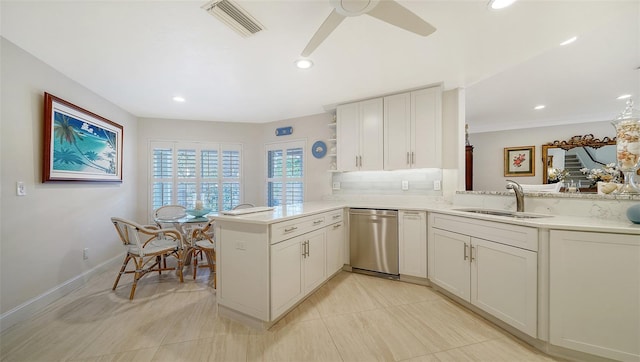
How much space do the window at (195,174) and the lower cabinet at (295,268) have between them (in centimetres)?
269

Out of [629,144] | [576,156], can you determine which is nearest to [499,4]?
[629,144]

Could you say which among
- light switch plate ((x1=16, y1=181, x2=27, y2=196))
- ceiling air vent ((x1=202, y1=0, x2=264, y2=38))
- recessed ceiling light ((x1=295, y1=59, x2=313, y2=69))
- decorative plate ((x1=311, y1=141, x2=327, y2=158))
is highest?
recessed ceiling light ((x1=295, y1=59, x2=313, y2=69))

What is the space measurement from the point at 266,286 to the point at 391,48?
7.71ft

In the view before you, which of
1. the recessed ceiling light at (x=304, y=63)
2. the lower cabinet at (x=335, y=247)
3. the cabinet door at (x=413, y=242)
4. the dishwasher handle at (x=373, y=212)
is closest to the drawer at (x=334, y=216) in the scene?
the lower cabinet at (x=335, y=247)

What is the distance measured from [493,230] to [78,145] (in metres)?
4.54

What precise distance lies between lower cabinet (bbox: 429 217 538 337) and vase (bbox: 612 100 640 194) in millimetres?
969

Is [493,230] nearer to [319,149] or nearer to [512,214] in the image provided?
[512,214]

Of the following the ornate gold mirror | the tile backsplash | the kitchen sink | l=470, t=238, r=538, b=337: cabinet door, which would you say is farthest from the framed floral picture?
l=470, t=238, r=538, b=337: cabinet door

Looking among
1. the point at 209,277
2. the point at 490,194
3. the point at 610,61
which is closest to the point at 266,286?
the point at 209,277

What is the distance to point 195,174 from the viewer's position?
4.34m

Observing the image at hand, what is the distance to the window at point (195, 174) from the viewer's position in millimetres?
4171

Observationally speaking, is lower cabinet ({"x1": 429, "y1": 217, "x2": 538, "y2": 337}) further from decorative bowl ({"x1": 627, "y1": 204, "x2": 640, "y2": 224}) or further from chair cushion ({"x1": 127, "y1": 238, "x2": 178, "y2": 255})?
chair cushion ({"x1": 127, "y1": 238, "x2": 178, "y2": 255})

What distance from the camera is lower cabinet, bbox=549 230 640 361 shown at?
1400 mm

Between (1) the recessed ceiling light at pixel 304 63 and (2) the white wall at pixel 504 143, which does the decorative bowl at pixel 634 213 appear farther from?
(2) the white wall at pixel 504 143
